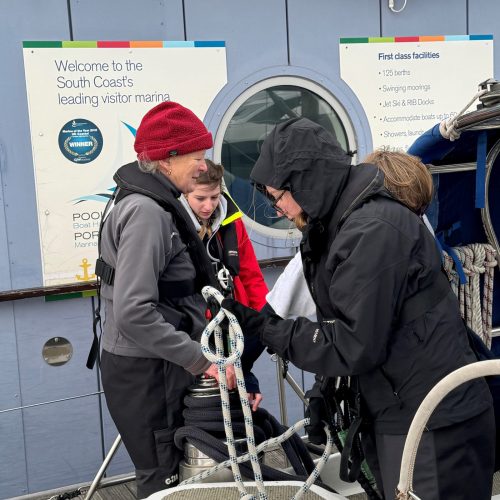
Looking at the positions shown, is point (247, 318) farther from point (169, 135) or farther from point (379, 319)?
point (169, 135)

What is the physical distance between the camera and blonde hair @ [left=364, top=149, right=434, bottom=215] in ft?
7.89

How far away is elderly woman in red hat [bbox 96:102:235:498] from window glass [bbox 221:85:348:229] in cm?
175

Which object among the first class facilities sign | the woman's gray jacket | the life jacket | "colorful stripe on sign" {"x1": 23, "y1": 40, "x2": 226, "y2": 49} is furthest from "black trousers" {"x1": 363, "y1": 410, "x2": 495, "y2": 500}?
"colorful stripe on sign" {"x1": 23, "y1": 40, "x2": 226, "y2": 49}

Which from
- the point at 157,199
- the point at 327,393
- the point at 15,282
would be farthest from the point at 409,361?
the point at 15,282

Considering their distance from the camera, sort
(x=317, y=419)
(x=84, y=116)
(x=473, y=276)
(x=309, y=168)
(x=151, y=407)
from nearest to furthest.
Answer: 1. (x=309, y=168)
2. (x=317, y=419)
3. (x=151, y=407)
4. (x=473, y=276)
5. (x=84, y=116)

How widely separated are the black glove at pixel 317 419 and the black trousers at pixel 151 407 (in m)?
0.54

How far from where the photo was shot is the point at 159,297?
264cm

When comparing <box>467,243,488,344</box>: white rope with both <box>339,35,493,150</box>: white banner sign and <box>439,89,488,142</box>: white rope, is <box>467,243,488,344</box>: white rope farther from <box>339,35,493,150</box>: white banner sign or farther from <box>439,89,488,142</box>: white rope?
<box>339,35,493,150</box>: white banner sign

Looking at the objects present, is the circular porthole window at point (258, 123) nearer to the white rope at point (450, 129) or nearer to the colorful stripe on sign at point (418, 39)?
the colorful stripe on sign at point (418, 39)

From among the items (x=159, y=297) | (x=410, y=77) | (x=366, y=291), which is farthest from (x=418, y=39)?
(x=366, y=291)

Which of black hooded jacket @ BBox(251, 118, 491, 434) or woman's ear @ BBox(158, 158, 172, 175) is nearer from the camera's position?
black hooded jacket @ BBox(251, 118, 491, 434)

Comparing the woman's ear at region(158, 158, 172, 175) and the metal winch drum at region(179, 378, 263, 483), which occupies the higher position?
the woman's ear at region(158, 158, 172, 175)

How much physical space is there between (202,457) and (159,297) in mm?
580

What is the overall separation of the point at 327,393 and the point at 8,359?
7.42 feet
